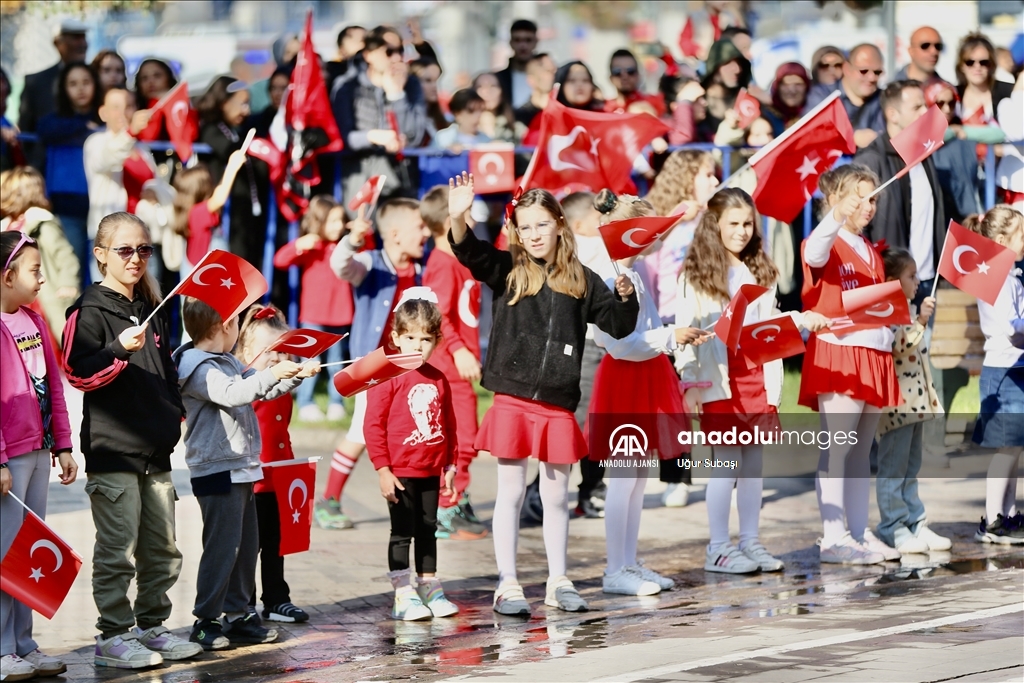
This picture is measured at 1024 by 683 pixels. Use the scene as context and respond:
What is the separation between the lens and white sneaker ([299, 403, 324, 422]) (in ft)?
41.0

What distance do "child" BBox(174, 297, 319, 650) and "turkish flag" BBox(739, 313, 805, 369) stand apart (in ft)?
8.57

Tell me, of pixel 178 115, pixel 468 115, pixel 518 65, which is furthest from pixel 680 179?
pixel 518 65

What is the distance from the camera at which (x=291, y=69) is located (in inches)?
563

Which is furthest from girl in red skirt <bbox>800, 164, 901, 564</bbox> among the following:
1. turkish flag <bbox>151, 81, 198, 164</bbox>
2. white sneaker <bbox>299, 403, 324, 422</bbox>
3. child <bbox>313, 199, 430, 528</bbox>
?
turkish flag <bbox>151, 81, 198, 164</bbox>

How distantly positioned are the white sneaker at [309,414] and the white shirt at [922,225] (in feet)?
15.2

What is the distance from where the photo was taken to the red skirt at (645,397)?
8297 millimetres

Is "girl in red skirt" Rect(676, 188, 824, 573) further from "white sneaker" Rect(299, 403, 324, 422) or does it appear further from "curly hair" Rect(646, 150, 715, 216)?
"white sneaker" Rect(299, 403, 324, 422)

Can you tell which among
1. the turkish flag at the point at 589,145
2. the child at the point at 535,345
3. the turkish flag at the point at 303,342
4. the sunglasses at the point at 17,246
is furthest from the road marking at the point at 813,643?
the turkish flag at the point at 589,145

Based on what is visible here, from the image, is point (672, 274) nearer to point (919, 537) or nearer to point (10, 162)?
point (919, 537)

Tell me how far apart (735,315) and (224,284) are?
106 inches

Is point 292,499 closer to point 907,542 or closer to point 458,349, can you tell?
point 458,349

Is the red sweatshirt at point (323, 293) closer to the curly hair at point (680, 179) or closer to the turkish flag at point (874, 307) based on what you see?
the curly hair at point (680, 179)

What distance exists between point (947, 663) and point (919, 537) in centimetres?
307

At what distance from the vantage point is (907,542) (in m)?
9.15
